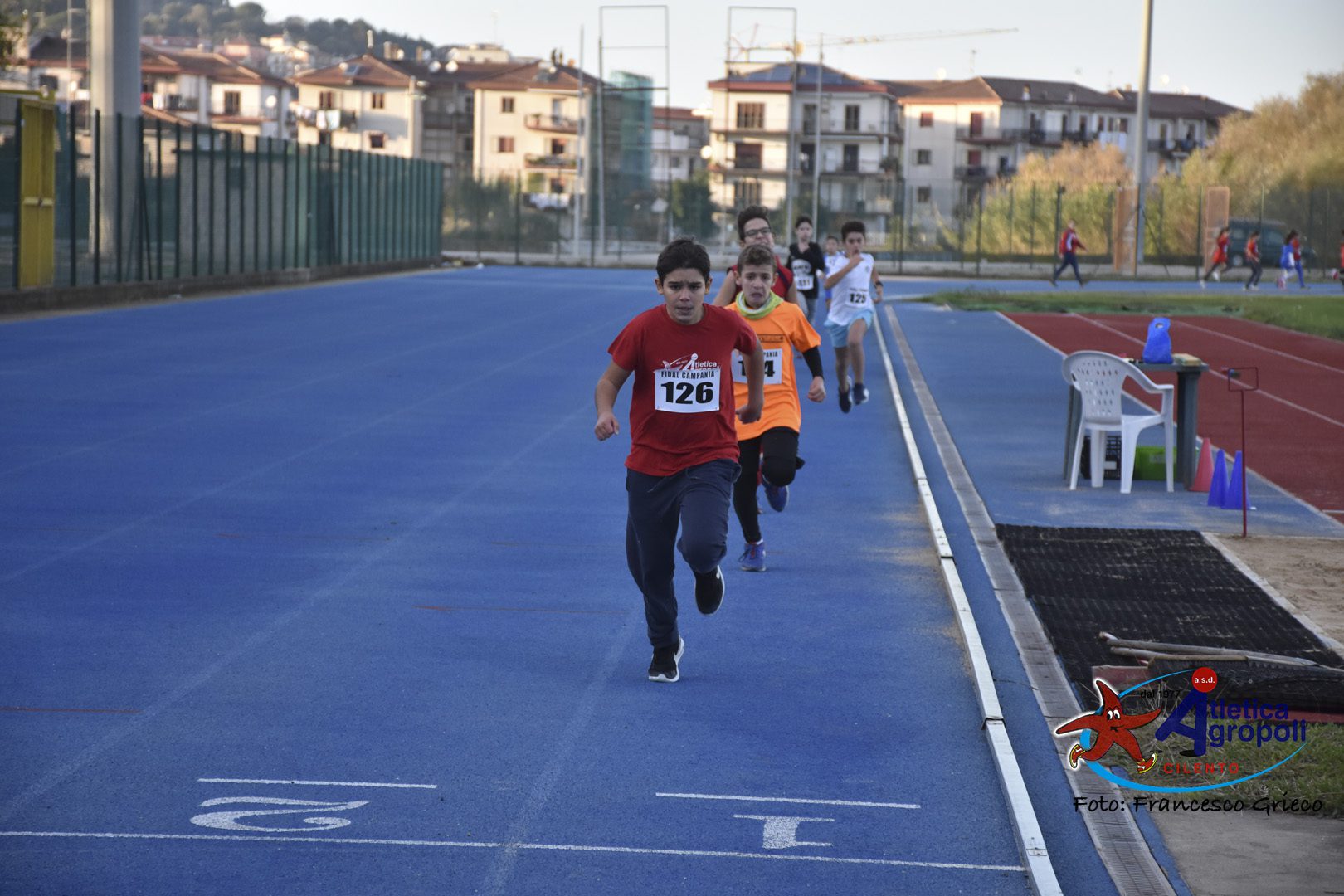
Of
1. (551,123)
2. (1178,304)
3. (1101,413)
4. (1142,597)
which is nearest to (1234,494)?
(1101,413)

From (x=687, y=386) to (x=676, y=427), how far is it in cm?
18

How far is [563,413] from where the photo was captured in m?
16.2

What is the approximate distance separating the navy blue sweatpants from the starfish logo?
155 cm

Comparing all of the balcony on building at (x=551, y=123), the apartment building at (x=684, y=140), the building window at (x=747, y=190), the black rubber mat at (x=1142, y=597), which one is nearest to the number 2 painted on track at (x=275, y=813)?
the black rubber mat at (x=1142, y=597)

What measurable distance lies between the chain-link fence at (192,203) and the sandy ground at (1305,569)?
70.1 ft

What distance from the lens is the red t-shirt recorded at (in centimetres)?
680

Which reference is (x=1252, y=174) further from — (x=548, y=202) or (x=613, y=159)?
(x=548, y=202)

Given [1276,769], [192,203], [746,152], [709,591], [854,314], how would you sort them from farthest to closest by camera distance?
[746,152] → [192,203] → [854,314] → [709,591] → [1276,769]

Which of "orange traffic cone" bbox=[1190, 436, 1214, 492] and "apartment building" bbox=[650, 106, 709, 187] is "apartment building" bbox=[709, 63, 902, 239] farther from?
"orange traffic cone" bbox=[1190, 436, 1214, 492]

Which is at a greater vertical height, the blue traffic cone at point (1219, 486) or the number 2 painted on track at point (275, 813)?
the blue traffic cone at point (1219, 486)

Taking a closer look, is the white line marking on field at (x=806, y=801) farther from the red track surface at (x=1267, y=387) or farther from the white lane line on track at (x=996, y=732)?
the red track surface at (x=1267, y=387)

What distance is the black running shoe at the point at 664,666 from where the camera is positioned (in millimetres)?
6953

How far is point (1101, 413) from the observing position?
12.6 m

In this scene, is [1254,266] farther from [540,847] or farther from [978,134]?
[978,134]
